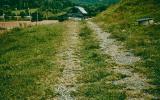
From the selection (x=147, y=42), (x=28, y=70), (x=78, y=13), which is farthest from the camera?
(x=78, y=13)

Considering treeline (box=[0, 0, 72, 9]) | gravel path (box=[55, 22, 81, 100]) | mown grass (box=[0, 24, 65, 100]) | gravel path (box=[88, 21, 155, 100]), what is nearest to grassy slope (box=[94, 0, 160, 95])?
gravel path (box=[88, 21, 155, 100])

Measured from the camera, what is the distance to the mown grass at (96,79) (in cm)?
1753

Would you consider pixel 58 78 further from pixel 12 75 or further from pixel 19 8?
pixel 19 8

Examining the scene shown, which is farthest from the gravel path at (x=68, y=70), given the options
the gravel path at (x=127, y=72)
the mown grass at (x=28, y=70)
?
the gravel path at (x=127, y=72)

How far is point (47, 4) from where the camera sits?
184250 millimetres

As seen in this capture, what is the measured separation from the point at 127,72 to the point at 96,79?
2.18 metres

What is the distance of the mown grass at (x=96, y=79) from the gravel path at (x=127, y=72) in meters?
0.54

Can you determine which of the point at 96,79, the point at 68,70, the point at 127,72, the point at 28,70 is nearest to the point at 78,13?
the point at 28,70

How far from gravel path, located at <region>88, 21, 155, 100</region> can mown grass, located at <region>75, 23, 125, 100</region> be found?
1.76 feet

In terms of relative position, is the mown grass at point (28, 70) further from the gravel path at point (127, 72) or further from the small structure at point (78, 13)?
the small structure at point (78, 13)

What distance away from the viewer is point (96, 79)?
2072 cm

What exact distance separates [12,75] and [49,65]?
307cm

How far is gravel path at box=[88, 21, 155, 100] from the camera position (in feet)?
57.4

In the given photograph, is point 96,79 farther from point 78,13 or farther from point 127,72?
point 78,13
